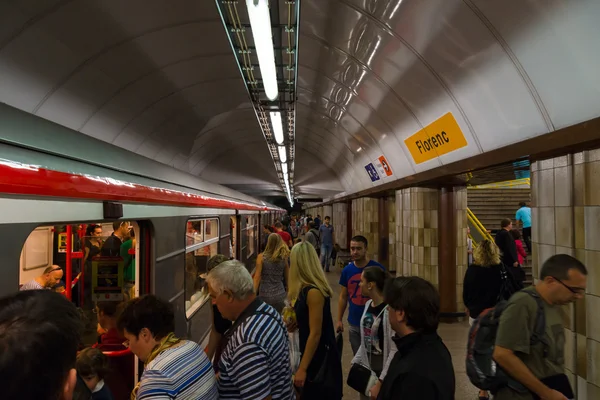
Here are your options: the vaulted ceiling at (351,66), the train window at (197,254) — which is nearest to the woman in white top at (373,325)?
the vaulted ceiling at (351,66)

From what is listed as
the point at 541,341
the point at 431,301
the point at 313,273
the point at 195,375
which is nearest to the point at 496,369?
the point at 541,341

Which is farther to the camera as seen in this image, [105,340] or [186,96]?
[186,96]

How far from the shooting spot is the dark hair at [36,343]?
0.90 m

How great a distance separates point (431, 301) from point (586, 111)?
7.51 feet

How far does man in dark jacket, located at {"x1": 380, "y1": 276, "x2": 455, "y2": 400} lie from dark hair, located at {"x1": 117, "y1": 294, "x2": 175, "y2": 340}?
98 cm

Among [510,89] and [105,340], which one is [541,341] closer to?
[510,89]

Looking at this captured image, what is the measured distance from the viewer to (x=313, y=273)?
3.15m

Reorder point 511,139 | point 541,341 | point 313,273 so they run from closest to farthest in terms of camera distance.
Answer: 1. point 541,341
2. point 313,273
3. point 511,139

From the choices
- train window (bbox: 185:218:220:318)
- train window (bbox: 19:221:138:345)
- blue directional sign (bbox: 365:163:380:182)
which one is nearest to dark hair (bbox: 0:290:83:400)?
train window (bbox: 19:221:138:345)

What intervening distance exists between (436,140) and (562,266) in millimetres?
4294

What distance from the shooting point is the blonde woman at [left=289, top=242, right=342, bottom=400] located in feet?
9.59

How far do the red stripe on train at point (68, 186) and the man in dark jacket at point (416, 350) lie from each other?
1.69m

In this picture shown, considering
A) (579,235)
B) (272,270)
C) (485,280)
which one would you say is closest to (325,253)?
(272,270)

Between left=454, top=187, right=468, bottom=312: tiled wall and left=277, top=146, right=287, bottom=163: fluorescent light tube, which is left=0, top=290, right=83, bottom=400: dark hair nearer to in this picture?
left=454, top=187, right=468, bottom=312: tiled wall
